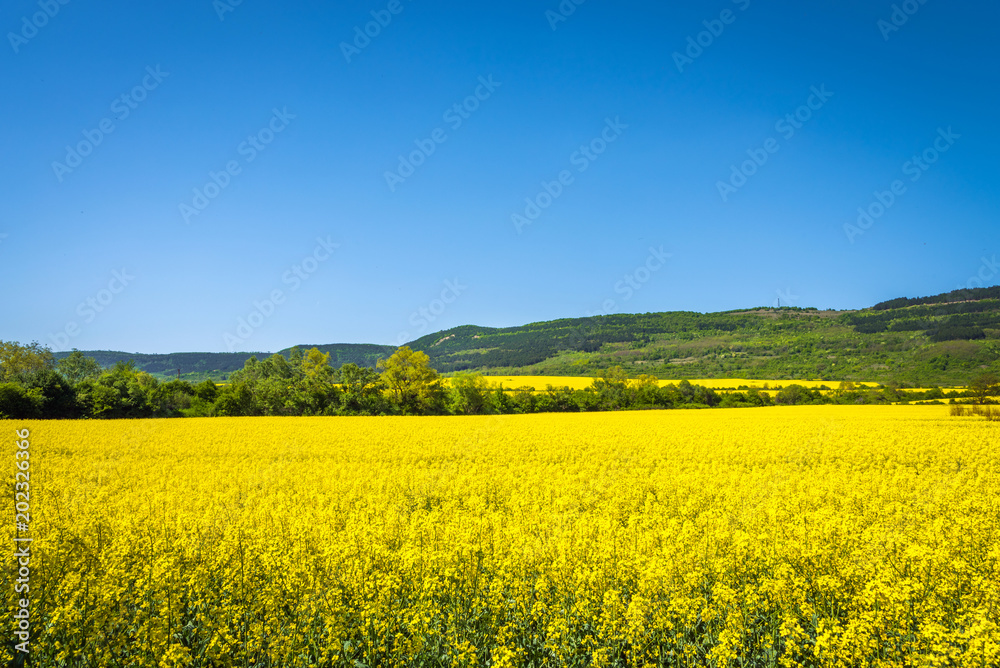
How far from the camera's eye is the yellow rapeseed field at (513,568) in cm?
436

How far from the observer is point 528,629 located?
4.80m

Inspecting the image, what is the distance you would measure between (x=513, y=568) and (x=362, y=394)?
50.0 meters

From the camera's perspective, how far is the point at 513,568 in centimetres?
584

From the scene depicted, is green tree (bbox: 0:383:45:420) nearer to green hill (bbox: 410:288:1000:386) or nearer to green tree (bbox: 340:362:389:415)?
green tree (bbox: 340:362:389:415)

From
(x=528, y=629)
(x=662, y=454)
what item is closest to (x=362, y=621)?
(x=528, y=629)

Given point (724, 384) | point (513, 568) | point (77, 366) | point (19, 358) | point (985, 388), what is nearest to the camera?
point (513, 568)

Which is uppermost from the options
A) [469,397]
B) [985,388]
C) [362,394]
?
[362,394]

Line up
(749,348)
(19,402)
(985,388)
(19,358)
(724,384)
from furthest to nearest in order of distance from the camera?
(749,348) < (724,384) < (19,358) < (985,388) < (19,402)

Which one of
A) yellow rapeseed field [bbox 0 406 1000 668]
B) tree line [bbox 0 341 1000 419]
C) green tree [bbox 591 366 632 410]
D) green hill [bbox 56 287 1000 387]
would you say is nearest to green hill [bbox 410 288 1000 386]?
green hill [bbox 56 287 1000 387]

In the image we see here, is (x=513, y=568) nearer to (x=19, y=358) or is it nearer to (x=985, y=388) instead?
(x=985, y=388)

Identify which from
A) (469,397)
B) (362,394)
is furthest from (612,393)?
(362,394)

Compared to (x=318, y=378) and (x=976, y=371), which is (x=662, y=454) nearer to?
(x=318, y=378)

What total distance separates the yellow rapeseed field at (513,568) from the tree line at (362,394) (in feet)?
124

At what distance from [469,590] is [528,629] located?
964 mm
